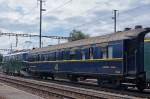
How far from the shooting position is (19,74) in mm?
52031

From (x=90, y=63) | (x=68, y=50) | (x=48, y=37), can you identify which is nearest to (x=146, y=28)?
(x=90, y=63)

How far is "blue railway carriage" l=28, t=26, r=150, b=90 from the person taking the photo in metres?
23.4

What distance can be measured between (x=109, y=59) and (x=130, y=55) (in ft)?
6.06

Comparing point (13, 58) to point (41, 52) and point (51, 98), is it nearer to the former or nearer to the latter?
point (41, 52)

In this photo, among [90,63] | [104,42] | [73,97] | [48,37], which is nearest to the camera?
[73,97]

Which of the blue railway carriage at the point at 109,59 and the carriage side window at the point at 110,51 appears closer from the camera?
the blue railway carriage at the point at 109,59

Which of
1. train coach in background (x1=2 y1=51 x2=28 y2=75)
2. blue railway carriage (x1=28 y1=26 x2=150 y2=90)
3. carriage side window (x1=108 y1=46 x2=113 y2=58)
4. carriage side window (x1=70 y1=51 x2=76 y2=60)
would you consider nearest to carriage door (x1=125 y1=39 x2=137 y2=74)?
blue railway carriage (x1=28 y1=26 x2=150 y2=90)

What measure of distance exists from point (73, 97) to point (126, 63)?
4255 mm

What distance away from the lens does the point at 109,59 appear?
2525 cm

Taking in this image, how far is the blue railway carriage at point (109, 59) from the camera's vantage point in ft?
76.8

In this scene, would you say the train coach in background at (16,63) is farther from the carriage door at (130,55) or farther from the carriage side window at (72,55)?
the carriage door at (130,55)

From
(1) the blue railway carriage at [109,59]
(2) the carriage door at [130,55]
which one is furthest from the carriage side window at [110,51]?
(2) the carriage door at [130,55]

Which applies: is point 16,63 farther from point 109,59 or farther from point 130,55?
point 130,55

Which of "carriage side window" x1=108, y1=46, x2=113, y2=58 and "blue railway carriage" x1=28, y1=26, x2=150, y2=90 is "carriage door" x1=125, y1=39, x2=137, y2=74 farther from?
"carriage side window" x1=108, y1=46, x2=113, y2=58
